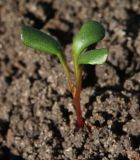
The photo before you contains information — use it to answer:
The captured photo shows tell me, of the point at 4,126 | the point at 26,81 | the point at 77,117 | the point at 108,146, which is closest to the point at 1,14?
the point at 26,81

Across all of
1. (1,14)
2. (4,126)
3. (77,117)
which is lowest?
(4,126)

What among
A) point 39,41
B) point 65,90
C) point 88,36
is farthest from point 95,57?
point 65,90

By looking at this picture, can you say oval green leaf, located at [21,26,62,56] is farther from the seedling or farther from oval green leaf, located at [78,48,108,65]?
oval green leaf, located at [78,48,108,65]

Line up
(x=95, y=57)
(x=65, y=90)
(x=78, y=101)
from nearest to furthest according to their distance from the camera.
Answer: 1. (x=95, y=57)
2. (x=78, y=101)
3. (x=65, y=90)

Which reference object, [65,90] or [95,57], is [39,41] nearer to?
[95,57]

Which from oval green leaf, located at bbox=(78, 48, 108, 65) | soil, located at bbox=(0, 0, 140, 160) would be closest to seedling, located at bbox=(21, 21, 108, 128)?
oval green leaf, located at bbox=(78, 48, 108, 65)

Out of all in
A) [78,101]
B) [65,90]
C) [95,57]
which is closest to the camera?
[95,57]

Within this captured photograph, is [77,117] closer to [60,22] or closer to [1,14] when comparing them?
[60,22]

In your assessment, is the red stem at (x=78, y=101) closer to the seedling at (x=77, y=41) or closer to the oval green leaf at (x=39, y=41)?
the seedling at (x=77, y=41)
